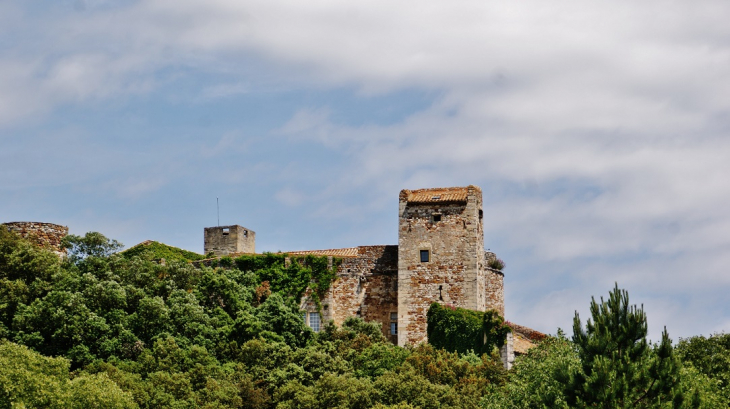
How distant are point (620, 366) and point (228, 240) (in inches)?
1194

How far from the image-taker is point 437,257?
5416cm

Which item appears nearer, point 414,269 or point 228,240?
point 414,269

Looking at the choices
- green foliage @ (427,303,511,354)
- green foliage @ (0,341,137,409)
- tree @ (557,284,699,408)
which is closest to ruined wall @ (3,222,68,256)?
green foliage @ (0,341,137,409)

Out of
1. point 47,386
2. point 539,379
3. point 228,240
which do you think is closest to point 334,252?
point 228,240

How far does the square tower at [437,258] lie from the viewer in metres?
53.7

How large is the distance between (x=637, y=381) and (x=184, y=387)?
17.4 meters

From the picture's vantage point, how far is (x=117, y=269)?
51.4 metres

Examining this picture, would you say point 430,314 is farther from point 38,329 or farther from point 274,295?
point 38,329

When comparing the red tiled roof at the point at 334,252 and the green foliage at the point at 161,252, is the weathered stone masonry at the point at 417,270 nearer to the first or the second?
the red tiled roof at the point at 334,252

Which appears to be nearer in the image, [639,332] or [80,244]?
[639,332]

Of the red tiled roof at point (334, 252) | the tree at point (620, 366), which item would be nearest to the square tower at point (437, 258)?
the red tiled roof at point (334, 252)

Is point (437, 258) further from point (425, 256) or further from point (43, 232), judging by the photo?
point (43, 232)

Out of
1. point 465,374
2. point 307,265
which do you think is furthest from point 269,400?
point 307,265

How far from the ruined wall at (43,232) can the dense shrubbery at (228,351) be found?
7.11 feet
